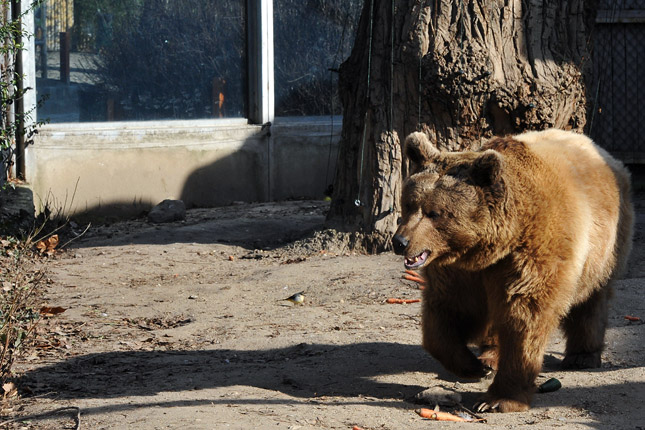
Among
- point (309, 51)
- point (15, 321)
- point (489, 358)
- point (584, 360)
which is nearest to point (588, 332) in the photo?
point (584, 360)

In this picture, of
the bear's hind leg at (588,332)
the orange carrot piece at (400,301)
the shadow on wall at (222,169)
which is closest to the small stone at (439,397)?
the bear's hind leg at (588,332)

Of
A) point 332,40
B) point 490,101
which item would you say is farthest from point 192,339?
point 332,40

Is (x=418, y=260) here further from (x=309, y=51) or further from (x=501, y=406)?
(x=309, y=51)

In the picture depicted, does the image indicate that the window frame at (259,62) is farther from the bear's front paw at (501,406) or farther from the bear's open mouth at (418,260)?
the bear's front paw at (501,406)

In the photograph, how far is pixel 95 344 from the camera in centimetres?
634

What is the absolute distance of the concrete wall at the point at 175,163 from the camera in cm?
1074

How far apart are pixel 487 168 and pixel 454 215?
12.2 inches

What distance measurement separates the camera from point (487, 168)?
15.4ft

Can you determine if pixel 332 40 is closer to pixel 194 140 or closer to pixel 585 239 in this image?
pixel 194 140

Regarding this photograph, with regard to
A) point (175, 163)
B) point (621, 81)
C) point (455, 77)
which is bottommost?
point (175, 163)

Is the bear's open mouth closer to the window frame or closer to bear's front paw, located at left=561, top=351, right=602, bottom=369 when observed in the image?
bear's front paw, located at left=561, top=351, right=602, bottom=369

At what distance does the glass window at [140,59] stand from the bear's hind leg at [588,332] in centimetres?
714

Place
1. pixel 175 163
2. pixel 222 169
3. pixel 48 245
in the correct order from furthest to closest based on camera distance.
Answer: pixel 222 169 → pixel 175 163 → pixel 48 245

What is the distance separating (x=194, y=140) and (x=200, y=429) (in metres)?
8.00
